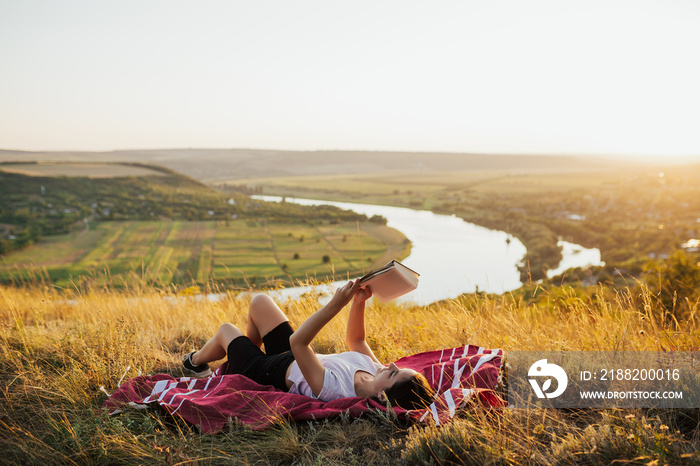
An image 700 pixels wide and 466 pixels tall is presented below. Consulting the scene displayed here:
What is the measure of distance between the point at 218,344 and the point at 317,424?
131 cm

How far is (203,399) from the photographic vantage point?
2.80 m

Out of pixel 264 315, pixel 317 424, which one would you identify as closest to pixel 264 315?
pixel 264 315

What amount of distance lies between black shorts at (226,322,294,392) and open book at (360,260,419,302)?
1.02 metres

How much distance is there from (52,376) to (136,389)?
3.04 ft

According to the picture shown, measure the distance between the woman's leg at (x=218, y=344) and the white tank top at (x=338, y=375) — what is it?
67cm

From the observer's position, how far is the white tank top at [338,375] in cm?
285

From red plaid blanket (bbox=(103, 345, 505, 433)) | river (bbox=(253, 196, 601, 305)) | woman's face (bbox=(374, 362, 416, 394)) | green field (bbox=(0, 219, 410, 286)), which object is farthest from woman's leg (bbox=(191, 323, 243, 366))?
green field (bbox=(0, 219, 410, 286))

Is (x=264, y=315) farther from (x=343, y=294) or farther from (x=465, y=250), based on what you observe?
(x=465, y=250)

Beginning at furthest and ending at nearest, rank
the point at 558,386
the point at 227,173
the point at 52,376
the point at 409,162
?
the point at 409,162, the point at 227,173, the point at 52,376, the point at 558,386

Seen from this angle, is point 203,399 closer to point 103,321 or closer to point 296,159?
point 103,321

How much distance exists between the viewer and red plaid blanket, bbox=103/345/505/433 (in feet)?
8.39

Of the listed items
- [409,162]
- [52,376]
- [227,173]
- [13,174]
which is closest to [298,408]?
[52,376]

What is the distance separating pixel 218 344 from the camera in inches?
138

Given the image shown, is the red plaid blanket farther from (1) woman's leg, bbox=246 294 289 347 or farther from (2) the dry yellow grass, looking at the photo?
(1) woman's leg, bbox=246 294 289 347
